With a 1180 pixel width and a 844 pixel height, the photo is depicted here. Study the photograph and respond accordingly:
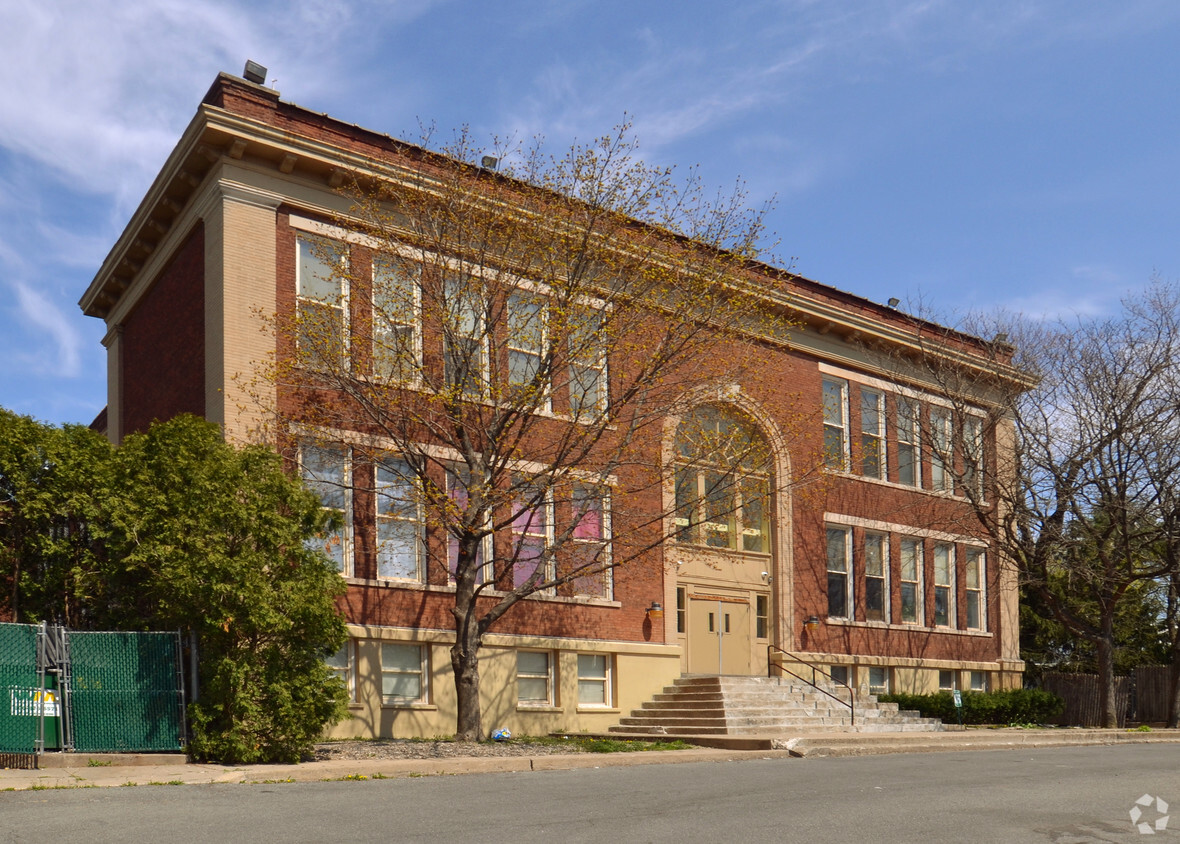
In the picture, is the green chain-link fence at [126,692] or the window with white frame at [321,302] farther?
the window with white frame at [321,302]

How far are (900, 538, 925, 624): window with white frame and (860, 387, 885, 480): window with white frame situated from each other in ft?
7.07

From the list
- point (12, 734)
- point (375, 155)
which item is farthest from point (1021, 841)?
point (375, 155)

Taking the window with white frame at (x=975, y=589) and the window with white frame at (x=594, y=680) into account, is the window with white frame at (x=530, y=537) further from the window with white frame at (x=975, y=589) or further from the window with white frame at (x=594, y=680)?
the window with white frame at (x=975, y=589)

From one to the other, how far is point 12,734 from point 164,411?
426 inches

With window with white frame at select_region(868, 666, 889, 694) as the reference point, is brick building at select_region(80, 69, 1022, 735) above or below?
above

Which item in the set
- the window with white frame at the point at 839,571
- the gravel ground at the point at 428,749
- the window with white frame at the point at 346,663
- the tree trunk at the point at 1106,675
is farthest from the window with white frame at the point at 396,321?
the tree trunk at the point at 1106,675

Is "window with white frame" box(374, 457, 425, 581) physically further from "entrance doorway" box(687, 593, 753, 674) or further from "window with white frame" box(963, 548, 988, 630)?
"window with white frame" box(963, 548, 988, 630)

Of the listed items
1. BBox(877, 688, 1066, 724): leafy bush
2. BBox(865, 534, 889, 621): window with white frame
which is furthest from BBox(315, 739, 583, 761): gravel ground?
BBox(865, 534, 889, 621): window with white frame

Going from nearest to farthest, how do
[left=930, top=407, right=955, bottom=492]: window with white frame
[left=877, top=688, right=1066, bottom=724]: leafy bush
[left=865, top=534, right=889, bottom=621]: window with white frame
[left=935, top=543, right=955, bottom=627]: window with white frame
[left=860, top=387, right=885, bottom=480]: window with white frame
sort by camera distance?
[left=877, top=688, right=1066, bottom=724]: leafy bush
[left=930, top=407, right=955, bottom=492]: window with white frame
[left=865, top=534, right=889, bottom=621]: window with white frame
[left=860, top=387, right=885, bottom=480]: window with white frame
[left=935, top=543, right=955, bottom=627]: window with white frame

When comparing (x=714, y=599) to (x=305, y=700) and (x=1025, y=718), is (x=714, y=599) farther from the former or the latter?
(x=305, y=700)

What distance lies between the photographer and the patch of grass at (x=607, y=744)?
63.5 feet

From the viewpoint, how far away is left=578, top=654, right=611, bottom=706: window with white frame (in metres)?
25.8

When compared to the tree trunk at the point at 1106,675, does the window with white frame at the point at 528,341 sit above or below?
above

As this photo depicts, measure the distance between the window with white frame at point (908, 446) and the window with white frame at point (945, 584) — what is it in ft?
6.76
